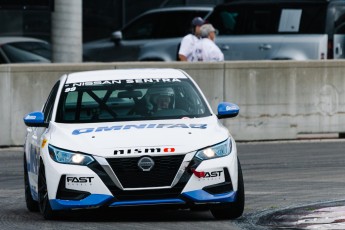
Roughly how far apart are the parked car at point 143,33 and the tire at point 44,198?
16458 mm

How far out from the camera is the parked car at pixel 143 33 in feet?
94.5

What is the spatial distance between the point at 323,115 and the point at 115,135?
9491 mm

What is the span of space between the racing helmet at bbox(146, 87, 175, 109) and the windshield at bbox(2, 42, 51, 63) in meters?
13.4

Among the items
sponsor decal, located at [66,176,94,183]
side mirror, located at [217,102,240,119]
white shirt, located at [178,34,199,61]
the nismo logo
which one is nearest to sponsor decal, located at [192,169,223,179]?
the nismo logo

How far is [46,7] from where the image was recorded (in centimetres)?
2330

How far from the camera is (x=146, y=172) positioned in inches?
443

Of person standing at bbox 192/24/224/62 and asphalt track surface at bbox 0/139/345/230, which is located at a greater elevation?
person standing at bbox 192/24/224/62

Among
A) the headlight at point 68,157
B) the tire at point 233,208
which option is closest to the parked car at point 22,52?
the headlight at point 68,157

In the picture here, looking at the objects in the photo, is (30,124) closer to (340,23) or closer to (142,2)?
(340,23)

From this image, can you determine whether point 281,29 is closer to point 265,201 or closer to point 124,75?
point 265,201

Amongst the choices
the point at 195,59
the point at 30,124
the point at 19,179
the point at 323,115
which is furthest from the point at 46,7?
the point at 30,124

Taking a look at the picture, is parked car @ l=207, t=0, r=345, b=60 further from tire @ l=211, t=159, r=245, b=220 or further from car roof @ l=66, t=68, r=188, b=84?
tire @ l=211, t=159, r=245, b=220

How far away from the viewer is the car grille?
443 inches

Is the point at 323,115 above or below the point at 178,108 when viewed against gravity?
below
